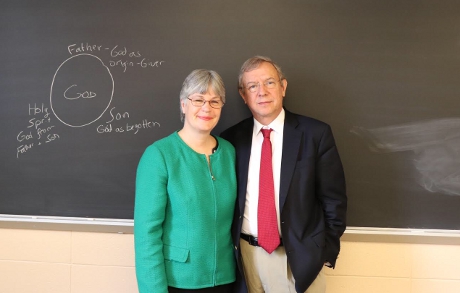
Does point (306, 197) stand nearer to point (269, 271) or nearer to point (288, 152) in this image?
point (288, 152)

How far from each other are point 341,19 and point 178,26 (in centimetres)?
89

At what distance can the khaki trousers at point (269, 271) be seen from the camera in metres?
1.75

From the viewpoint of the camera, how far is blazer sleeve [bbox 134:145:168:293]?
1541 millimetres

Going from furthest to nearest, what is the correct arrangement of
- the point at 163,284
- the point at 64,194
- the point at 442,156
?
the point at 64,194, the point at 442,156, the point at 163,284

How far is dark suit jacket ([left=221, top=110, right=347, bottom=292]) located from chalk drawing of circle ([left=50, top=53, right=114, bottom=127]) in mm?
886

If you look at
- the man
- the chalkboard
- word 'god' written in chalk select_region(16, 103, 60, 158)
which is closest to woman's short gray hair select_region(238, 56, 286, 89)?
the man

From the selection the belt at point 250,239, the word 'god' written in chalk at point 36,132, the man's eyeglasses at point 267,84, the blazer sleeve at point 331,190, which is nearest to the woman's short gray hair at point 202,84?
the man's eyeglasses at point 267,84

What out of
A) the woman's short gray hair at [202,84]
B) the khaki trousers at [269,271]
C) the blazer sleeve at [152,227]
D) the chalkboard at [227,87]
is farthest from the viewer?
the chalkboard at [227,87]

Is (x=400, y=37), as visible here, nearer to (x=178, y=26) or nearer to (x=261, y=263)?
(x=178, y=26)

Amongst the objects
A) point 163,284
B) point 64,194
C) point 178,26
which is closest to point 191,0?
point 178,26

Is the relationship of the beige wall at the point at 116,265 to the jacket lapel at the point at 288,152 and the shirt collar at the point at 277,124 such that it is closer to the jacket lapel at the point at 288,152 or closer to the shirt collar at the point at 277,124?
the jacket lapel at the point at 288,152

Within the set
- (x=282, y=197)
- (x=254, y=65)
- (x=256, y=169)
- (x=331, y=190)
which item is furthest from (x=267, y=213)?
(x=254, y=65)

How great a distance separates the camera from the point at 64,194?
84.6 inches

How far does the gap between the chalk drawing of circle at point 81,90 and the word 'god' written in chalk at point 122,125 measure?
67 mm
